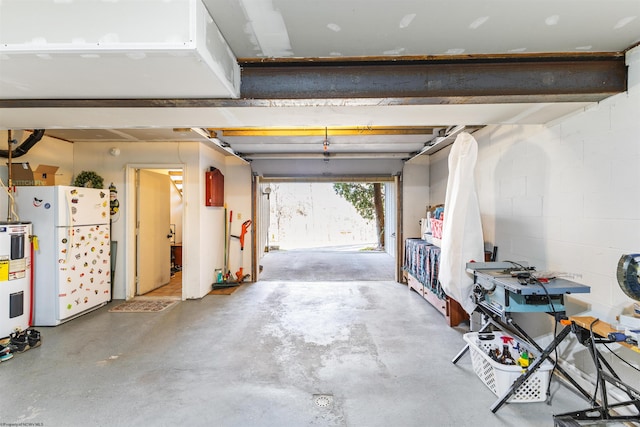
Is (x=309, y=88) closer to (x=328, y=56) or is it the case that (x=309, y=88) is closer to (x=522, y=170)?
(x=328, y=56)

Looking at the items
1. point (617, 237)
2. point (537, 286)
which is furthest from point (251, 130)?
point (617, 237)

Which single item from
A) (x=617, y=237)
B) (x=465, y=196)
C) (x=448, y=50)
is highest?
(x=448, y=50)

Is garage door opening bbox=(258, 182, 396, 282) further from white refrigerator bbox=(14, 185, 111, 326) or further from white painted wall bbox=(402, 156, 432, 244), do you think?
white refrigerator bbox=(14, 185, 111, 326)

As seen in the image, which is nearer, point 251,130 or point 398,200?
point 251,130

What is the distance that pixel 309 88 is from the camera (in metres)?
2.02

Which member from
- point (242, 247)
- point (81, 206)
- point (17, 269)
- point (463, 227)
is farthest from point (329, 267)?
point (17, 269)

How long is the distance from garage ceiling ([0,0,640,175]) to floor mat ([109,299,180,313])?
2.59 metres

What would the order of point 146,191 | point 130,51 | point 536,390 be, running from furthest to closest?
point 146,191
point 536,390
point 130,51

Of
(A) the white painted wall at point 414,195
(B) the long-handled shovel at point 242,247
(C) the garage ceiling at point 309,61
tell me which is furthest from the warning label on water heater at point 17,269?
(A) the white painted wall at point 414,195

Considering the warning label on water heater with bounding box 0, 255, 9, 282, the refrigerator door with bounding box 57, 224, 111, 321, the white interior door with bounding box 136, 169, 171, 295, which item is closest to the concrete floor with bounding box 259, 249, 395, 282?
the white interior door with bounding box 136, 169, 171, 295

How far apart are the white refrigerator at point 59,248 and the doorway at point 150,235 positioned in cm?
73

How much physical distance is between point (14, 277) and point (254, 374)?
2.93 metres

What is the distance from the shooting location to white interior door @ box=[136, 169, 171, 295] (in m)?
4.87

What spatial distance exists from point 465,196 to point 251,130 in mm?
2831
